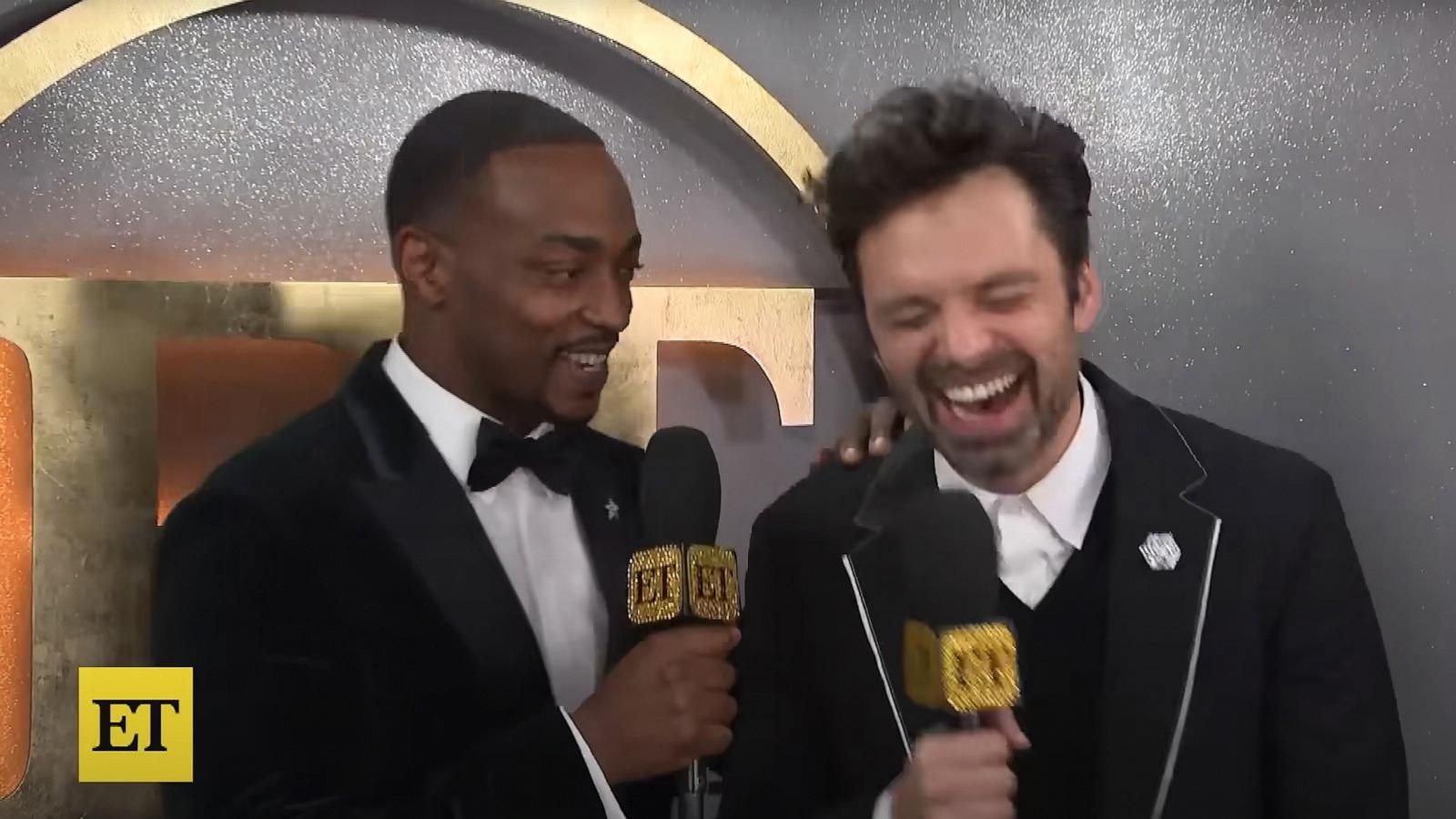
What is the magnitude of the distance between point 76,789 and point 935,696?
839 millimetres

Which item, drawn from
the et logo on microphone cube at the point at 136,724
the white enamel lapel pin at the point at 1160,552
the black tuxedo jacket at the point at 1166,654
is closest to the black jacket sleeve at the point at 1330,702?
the black tuxedo jacket at the point at 1166,654

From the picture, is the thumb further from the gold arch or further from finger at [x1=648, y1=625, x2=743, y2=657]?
the gold arch

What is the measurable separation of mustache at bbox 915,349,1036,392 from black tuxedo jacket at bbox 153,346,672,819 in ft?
1.02

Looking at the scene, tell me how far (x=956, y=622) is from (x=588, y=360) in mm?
459

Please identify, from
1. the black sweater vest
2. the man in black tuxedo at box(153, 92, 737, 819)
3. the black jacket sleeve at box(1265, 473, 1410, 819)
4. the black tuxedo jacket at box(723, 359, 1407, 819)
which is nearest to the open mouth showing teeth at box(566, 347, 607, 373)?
the man in black tuxedo at box(153, 92, 737, 819)

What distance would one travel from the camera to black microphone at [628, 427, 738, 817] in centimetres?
108

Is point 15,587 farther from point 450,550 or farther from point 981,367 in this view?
point 981,367

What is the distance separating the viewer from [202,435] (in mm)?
1181

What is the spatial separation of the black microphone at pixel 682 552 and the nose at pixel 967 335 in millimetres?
261

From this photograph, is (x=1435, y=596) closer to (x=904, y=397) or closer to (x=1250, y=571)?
(x=1250, y=571)

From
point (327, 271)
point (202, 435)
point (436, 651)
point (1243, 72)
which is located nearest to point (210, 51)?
point (327, 271)

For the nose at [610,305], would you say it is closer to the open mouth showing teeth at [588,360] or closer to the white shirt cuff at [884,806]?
the open mouth showing teeth at [588,360]

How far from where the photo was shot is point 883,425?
1217mm

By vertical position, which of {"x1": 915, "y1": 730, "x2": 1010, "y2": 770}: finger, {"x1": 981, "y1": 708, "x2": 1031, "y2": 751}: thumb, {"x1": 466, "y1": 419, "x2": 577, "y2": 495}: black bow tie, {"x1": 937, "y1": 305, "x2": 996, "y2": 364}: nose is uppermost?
{"x1": 937, "y1": 305, "x2": 996, "y2": 364}: nose
